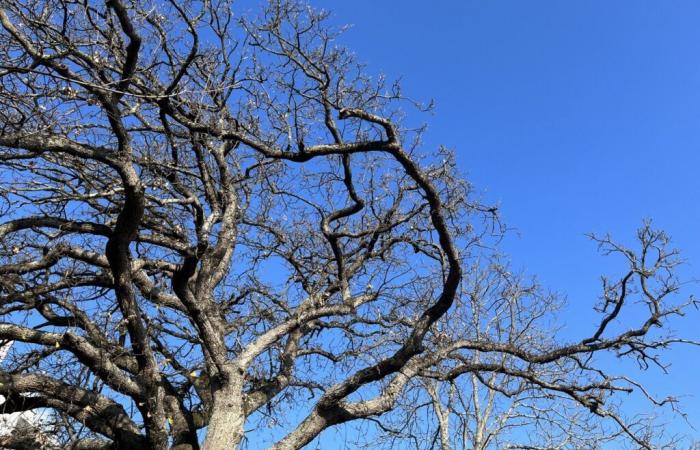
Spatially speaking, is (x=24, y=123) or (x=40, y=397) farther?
(x=40, y=397)

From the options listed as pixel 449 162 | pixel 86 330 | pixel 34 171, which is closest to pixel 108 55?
pixel 34 171

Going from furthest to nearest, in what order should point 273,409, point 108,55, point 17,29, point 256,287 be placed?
1. point 256,287
2. point 273,409
3. point 108,55
4. point 17,29

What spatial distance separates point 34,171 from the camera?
21.3 ft

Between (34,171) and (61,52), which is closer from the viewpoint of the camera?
(61,52)

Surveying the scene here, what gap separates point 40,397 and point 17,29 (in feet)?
11.7

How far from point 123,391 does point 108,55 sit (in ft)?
11.8

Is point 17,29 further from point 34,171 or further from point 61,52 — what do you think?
point 34,171

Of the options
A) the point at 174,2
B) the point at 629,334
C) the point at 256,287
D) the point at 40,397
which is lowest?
the point at 40,397

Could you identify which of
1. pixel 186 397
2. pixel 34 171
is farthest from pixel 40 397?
pixel 34 171

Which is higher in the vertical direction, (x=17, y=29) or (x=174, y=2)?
(x=174, y=2)

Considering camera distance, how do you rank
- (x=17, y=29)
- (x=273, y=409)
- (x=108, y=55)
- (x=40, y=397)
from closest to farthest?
(x=17, y=29)
(x=40, y=397)
(x=108, y=55)
(x=273, y=409)

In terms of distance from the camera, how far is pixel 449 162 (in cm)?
750

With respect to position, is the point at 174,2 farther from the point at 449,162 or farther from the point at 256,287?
the point at 256,287

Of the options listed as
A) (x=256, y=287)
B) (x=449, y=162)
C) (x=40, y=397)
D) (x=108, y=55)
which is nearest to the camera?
(x=40, y=397)
